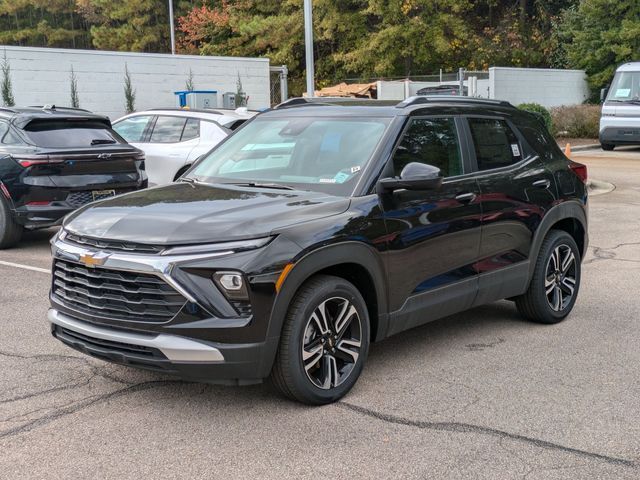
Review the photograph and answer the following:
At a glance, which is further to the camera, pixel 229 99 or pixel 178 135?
pixel 229 99

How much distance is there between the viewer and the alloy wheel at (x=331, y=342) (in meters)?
4.38

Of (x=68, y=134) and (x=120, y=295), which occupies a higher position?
(x=68, y=134)

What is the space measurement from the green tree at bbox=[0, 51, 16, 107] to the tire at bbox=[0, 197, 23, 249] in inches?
579

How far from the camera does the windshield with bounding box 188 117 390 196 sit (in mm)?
4992

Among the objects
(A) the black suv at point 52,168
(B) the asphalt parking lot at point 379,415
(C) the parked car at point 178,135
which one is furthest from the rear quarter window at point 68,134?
(B) the asphalt parking lot at point 379,415

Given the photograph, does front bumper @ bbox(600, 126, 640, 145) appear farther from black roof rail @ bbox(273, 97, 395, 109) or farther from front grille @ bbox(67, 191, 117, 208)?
black roof rail @ bbox(273, 97, 395, 109)

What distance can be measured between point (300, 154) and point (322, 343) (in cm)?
→ 143

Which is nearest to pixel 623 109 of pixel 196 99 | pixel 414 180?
pixel 196 99

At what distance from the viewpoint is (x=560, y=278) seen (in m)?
6.34

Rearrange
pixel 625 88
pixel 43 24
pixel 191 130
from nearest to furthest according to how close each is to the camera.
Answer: pixel 191 130 < pixel 625 88 < pixel 43 24

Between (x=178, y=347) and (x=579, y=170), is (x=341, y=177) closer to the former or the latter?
(x=178, y=347)

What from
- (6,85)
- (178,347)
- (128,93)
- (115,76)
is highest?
(115,76)

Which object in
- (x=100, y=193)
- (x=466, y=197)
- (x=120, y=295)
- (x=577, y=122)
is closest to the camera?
(x=120, y=295)

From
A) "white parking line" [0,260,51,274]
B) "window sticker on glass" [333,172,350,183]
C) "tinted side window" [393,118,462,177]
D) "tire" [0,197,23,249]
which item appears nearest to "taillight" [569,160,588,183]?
"tinted side window" [393,118,462,177]
